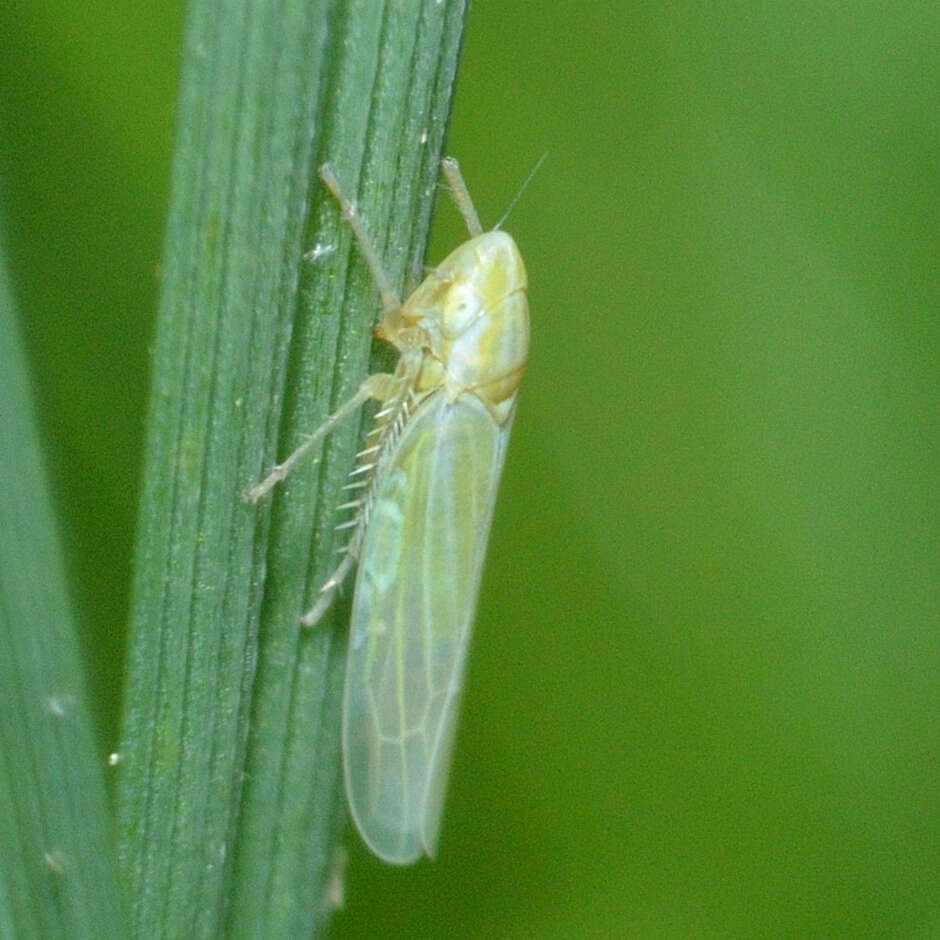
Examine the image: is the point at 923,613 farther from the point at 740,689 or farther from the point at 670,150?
the point at 670,150

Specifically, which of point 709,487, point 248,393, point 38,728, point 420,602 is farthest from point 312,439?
point 709,487

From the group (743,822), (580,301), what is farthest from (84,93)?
(743,822)

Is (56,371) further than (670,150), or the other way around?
(670,150)

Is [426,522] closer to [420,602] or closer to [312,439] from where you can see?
[420,602]

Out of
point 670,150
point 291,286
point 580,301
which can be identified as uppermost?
point 670,150

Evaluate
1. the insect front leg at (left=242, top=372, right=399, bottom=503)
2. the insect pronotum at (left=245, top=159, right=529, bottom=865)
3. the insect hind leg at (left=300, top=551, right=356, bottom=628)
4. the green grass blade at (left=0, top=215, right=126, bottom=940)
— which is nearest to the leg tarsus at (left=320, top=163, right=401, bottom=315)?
the insect front leg at (left=242, top=372, right=399, bottom=503)

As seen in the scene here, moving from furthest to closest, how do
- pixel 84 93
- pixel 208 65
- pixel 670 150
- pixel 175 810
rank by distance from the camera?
pixel 670 150, pixel 84 93, pixel 175 810, pixel 208 65

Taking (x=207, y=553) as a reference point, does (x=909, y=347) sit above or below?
above
